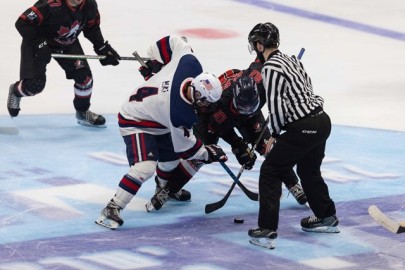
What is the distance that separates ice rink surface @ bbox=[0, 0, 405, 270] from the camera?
6406mm

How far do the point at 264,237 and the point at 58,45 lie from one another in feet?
9.26

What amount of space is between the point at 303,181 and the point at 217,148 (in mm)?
554

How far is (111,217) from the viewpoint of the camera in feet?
22.1

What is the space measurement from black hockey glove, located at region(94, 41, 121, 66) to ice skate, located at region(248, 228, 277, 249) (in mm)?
2508

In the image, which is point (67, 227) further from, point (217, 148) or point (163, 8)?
point (163, 8)

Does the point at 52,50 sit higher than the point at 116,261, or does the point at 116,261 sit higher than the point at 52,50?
the point at 52,50

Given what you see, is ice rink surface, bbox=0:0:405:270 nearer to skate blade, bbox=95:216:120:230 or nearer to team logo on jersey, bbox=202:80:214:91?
skate blade, bbox=95:216:120:230

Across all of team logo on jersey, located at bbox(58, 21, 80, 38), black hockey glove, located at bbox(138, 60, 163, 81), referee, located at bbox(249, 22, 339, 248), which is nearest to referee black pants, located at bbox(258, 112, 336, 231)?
referee, located at bbox(249, 22, 339, 248)

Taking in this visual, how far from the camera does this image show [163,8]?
12.4 m

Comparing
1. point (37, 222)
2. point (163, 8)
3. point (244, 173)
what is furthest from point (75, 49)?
Answer: point (163, 8)

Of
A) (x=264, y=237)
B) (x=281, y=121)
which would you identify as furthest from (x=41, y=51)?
(x=264, y=237)

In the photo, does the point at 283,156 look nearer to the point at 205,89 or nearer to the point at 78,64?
the point at 205,89

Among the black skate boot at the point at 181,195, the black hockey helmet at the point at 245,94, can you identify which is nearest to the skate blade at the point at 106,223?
the black skate boot at the point at 181,195

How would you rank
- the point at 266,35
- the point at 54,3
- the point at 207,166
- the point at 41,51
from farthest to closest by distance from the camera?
1. the point at 41,51
2. the point at 54,3
3. the point at 207,166
4. the point at 266,35
